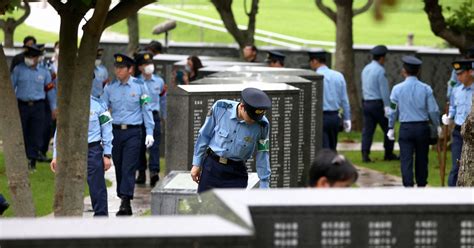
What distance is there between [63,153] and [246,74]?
7.37 metres

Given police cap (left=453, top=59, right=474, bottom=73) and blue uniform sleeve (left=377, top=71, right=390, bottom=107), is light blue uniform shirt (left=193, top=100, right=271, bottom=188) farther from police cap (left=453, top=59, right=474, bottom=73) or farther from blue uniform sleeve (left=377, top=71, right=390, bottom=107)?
blue uniform sleeve (left=377, top=71, right=390, bottom=107)

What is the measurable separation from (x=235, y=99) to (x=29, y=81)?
6966 mm

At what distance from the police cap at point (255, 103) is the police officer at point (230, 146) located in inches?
0.7

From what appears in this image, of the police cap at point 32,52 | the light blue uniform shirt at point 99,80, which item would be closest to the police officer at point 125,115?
the light blue uniform shirt at point 99,80

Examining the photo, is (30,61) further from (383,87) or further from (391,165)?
(391,165)

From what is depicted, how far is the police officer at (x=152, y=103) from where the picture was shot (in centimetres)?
1934

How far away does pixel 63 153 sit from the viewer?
10945mm

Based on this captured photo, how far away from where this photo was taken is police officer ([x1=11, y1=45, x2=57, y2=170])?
20.7 metres

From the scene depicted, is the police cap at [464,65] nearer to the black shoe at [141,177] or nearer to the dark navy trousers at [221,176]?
the black shoe at [141,177]

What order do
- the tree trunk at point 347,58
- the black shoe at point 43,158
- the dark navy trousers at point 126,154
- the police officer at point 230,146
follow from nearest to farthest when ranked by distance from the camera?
the police officer at point 230,146, the dark navy trousers at point 126,154, the black shoe at point 43,158, the tree trunk at point 347,58

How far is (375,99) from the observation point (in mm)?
22812

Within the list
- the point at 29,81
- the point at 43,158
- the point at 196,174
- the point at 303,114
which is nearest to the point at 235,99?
the point at 196,174

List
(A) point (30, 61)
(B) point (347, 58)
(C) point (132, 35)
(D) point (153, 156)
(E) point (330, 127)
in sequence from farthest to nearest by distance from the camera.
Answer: (C) point (132, 35)
(B) point (347, 58)
(A) point (30, 61)
(E) point (330, 127)
(D) point (153, 156)

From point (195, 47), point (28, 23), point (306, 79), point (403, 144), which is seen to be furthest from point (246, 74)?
point (28, 23)
